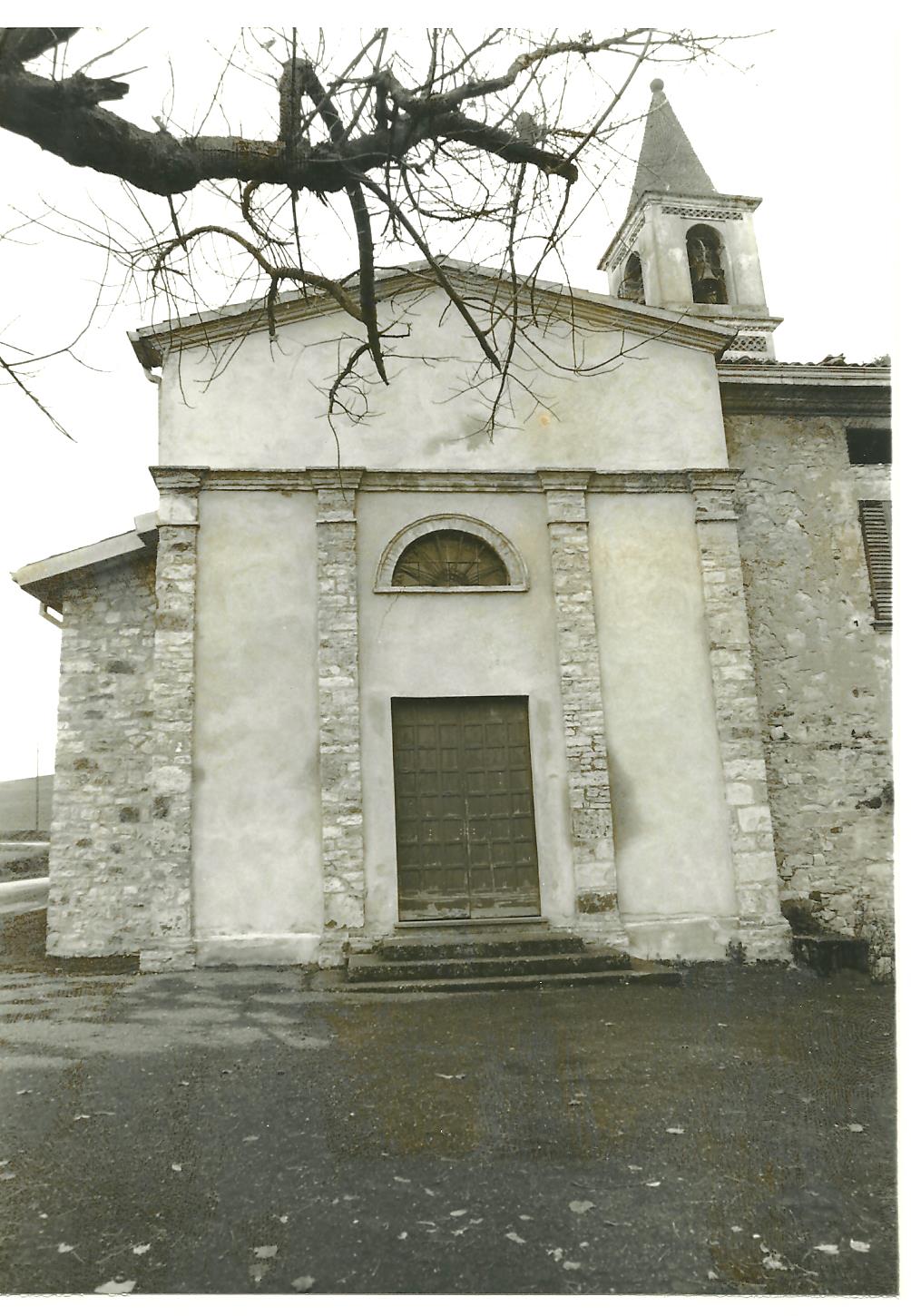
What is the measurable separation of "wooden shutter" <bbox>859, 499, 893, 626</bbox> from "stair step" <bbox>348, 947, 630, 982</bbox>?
3.93 meters

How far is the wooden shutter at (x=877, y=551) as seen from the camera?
7883mm

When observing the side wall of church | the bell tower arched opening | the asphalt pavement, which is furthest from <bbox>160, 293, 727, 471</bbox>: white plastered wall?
the bell tower arched opening

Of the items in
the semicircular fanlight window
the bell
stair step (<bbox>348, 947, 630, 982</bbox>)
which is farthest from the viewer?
the bell

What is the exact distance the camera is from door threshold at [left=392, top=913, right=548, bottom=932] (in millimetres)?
6867

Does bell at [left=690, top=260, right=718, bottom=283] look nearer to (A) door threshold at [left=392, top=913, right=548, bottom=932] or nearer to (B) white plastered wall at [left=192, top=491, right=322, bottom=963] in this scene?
(B) white plastered wall at [left=192, top=491, right=322, bottom=963]

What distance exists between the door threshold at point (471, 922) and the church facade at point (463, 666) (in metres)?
0.03

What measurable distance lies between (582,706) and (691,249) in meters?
10.9

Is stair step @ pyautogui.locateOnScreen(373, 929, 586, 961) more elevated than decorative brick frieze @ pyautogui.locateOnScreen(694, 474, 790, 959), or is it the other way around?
decorative brick frieze @ pyautogui.locateOnScreen(694, 474, 790, 959)

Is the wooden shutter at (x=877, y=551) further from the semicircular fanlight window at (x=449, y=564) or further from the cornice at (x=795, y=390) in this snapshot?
the semicircular fanlight window at (x=449, y=564)

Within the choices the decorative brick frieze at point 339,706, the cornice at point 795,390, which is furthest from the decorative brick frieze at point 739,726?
the decorative brick frieze at point 339,706

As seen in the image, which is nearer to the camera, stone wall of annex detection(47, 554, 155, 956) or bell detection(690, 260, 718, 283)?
stone wall of annex detection(47, 554, 155, 956)

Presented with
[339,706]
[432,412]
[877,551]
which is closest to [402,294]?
[432,412]

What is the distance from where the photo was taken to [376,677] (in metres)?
7.30

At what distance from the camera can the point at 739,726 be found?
7.44 m
